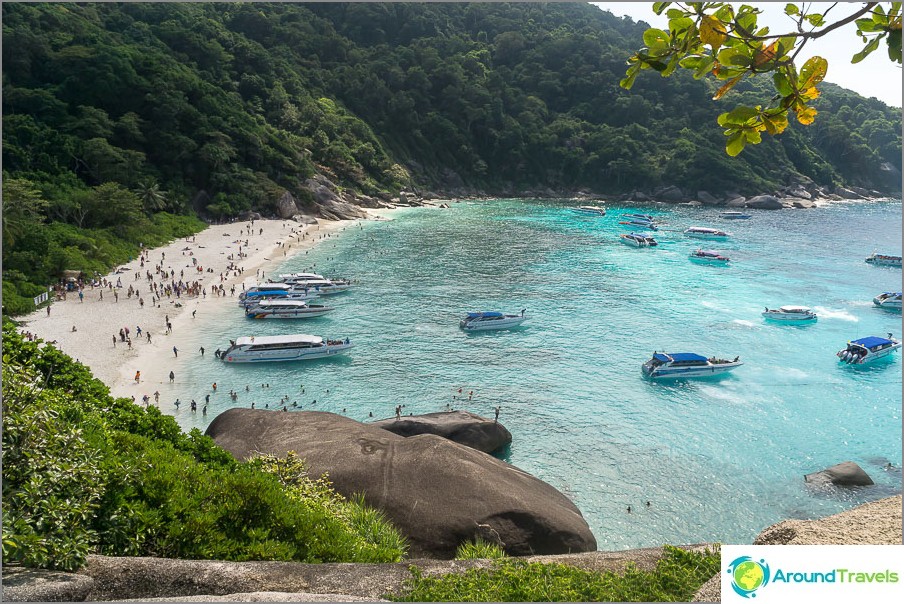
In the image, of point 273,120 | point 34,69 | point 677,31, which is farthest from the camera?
point 273,120

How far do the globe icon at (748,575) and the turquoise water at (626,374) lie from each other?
1717cm

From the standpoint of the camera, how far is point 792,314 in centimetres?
4556

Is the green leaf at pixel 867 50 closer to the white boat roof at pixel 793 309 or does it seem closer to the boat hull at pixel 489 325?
the boat hull at pixel 489 325

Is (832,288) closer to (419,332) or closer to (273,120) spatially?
(419,332)

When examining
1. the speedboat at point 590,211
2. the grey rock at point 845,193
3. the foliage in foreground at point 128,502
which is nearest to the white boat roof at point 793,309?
the foliage in foreground at point 128,502

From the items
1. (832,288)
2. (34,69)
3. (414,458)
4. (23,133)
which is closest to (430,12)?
(34,69)

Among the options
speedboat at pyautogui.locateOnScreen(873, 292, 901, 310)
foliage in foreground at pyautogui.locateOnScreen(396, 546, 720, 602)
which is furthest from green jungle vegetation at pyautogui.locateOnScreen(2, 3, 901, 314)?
speedboat at pyautogui.locateOnScreen(873, 292, 901, 310)

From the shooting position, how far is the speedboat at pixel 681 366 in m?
34.7

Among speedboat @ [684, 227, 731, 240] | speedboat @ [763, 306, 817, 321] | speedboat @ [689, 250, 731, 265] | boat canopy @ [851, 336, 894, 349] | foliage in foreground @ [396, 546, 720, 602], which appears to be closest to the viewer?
foliage in foreground @ [396, 546, 720, 602]

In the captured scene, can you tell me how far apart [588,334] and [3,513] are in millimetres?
38495

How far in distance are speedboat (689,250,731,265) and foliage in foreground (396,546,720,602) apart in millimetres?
63914

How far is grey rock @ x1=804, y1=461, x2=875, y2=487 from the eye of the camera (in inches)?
958

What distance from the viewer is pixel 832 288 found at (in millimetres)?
55844

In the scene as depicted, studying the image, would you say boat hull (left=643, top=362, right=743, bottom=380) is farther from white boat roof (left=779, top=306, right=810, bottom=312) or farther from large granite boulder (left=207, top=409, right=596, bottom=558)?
large granite boulder (left=207, top=409, right=596, bottom=558)
